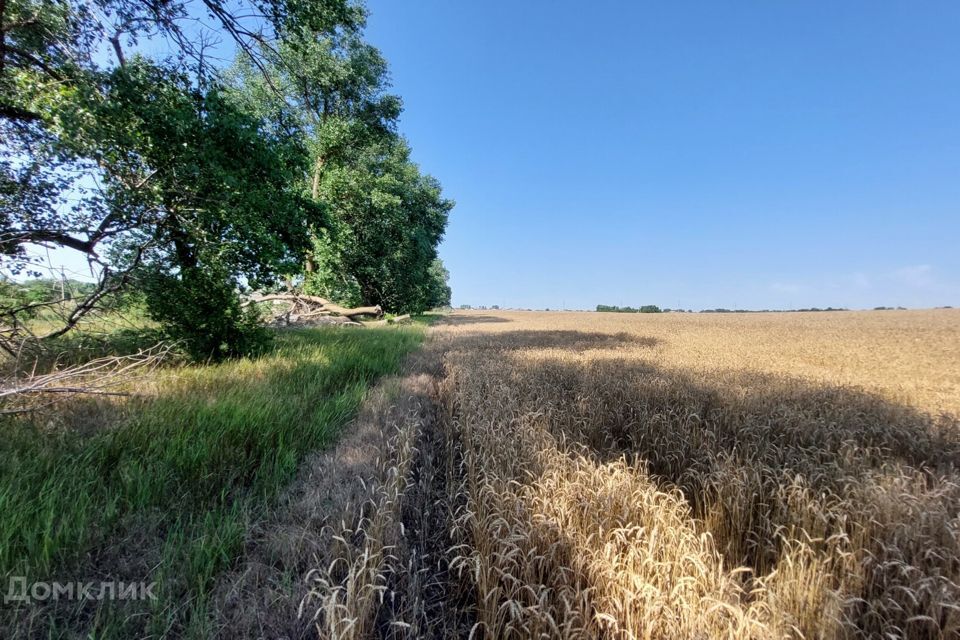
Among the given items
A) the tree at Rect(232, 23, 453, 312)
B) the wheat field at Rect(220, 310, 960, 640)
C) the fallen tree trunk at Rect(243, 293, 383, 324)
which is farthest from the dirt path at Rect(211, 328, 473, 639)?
the fallen tree trunk at Rect(243, 293, 383, 324)

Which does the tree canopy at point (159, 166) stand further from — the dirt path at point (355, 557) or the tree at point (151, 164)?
the dirt path at point (355, 557)

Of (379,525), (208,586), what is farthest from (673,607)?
(208,586)

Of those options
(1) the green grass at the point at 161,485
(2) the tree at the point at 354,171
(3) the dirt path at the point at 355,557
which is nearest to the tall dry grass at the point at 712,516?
(3) the dirt path at the point at 355,557

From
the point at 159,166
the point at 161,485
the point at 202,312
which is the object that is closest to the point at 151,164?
the point at 159,166

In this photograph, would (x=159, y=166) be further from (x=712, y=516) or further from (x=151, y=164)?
(x=712, y=516)

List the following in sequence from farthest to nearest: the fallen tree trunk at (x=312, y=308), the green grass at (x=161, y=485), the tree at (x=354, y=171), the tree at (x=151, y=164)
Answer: the fallen tree trunk at (x=312, y=308), the tree at (x=354, y=171), the tree at (x=151, y=164), the green grass at (x=161, y=485)

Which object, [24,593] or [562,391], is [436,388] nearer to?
[562,391]

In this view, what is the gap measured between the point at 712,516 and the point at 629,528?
84 cm

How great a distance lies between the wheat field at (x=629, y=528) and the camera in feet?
5.22

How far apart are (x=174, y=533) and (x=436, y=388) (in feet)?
15.3

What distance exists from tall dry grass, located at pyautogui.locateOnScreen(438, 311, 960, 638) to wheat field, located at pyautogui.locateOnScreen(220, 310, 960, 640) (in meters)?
0.02

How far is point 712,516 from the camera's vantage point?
2.38 metres

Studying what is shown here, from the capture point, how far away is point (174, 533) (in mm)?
2168

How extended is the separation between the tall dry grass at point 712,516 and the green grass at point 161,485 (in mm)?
1587
